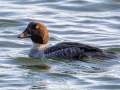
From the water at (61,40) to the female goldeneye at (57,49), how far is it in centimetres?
A: 21

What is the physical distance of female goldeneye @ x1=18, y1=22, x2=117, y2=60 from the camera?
1783 centimetres

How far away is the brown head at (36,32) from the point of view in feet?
60.6

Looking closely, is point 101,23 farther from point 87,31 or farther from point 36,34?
point 36,34

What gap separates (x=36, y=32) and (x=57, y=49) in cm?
83

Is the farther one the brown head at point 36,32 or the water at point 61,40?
the brown head at point 36,32

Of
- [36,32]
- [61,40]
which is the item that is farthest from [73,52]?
[61,40]

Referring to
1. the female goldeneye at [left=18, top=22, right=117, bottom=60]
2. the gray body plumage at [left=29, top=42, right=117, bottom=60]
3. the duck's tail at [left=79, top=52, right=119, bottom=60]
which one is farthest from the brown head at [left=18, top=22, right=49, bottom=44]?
the duck's tail at [left=79, top=52, right=119, bottom=60]

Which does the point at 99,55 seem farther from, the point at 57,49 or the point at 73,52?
the point at 57,49

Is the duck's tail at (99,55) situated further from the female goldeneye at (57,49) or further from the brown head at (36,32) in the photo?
the brown head at (36,32)

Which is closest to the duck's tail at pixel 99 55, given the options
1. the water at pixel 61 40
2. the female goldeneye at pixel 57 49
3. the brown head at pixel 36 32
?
the female goldeneye at pixel 57 49

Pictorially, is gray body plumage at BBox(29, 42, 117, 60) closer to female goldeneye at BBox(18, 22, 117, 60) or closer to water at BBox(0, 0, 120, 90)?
female goldeneye at BBox(18, 22, 117, 60)

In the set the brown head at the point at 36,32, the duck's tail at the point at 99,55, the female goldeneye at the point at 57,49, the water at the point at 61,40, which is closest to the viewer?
the water at the point at 61,40

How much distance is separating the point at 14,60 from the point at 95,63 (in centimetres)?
197

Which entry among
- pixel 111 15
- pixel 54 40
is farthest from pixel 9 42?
pixel 111 15
